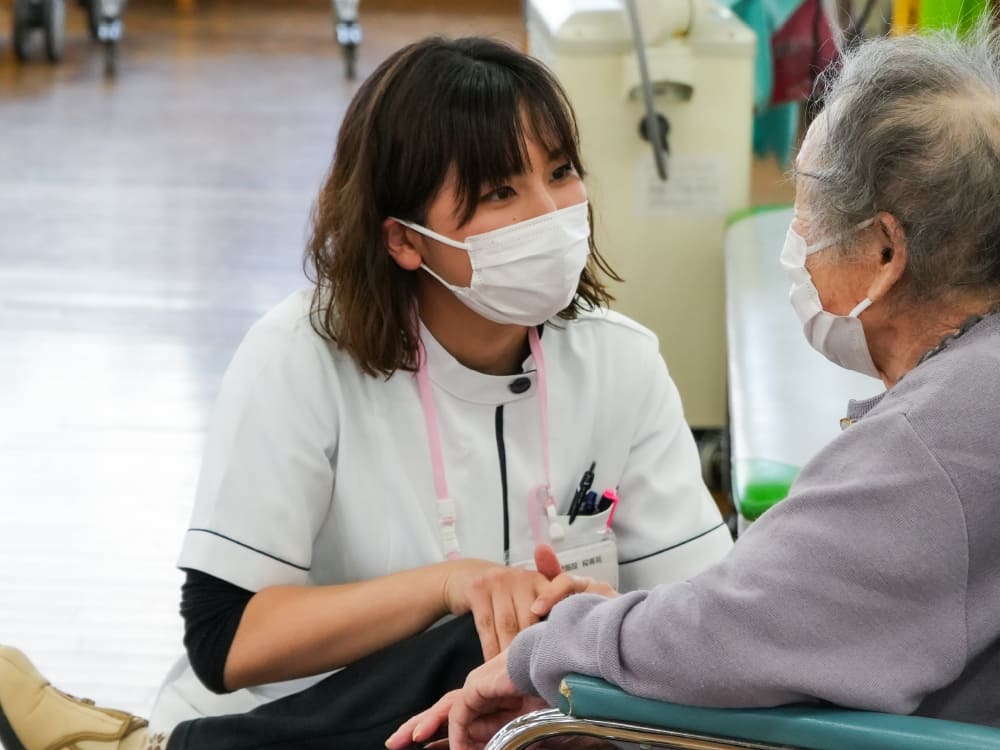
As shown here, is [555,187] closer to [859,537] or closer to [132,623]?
[859,537]

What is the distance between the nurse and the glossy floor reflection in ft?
0.91

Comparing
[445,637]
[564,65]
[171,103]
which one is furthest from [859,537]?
[171,103]

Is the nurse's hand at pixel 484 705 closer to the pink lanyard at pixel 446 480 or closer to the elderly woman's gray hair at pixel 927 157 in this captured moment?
the pink lanyard at pixel 446 480

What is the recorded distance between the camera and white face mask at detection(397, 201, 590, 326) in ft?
5.74

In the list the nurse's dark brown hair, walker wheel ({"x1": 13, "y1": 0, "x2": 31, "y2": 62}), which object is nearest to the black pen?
the nurse's dark brown hair

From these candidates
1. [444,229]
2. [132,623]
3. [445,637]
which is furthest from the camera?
[132,623]

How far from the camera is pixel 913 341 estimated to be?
4.33ft

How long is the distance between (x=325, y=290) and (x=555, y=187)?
30 cm

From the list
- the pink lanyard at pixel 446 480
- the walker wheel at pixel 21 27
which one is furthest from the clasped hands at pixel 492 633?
the walker wheel at pixel 21 27

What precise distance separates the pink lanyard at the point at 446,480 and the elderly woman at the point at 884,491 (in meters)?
0.41

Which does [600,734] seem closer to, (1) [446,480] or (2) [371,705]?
(2) [371,705]

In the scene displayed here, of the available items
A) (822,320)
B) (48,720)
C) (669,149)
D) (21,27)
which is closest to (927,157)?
(822,320)

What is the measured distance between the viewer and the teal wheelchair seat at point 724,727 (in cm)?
115

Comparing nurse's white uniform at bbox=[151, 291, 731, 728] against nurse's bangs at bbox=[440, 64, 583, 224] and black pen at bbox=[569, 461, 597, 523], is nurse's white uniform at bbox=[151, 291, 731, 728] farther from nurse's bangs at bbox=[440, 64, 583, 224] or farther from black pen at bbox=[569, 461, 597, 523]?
nurse's bangs at bbox=[440, 64, 583, 224]
